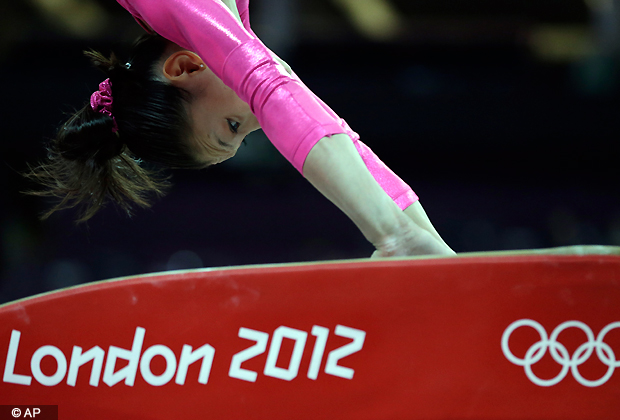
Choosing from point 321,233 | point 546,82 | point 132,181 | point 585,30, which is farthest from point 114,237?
point 585,30

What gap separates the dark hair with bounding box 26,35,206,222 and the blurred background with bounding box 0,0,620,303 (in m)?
2.34

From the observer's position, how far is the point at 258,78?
2.63 ft

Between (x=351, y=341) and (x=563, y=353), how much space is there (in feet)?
0.75

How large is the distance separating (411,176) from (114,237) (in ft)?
6.42

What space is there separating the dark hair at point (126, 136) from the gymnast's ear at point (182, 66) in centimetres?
2

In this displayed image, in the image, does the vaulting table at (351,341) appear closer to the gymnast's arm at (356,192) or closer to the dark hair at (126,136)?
the gymnast's arm at (356,192)

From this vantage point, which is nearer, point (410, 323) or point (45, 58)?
point (410, 323)

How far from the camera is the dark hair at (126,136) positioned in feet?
3.28

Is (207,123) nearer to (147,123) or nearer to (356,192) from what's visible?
(147,123)

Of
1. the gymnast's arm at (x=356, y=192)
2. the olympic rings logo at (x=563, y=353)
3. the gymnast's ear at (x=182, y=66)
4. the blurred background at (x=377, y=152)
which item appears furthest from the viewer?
the blurred background at (x=377, y=152)

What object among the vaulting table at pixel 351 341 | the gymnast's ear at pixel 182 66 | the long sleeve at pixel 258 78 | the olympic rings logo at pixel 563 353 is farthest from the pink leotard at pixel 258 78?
the olympic rings logo at pixel 563 353

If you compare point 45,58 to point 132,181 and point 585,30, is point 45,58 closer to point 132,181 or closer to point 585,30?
point 132,181

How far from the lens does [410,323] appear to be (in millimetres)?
619

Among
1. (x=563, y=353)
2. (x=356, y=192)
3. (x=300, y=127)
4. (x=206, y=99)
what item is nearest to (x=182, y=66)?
(x=206, y=99)
